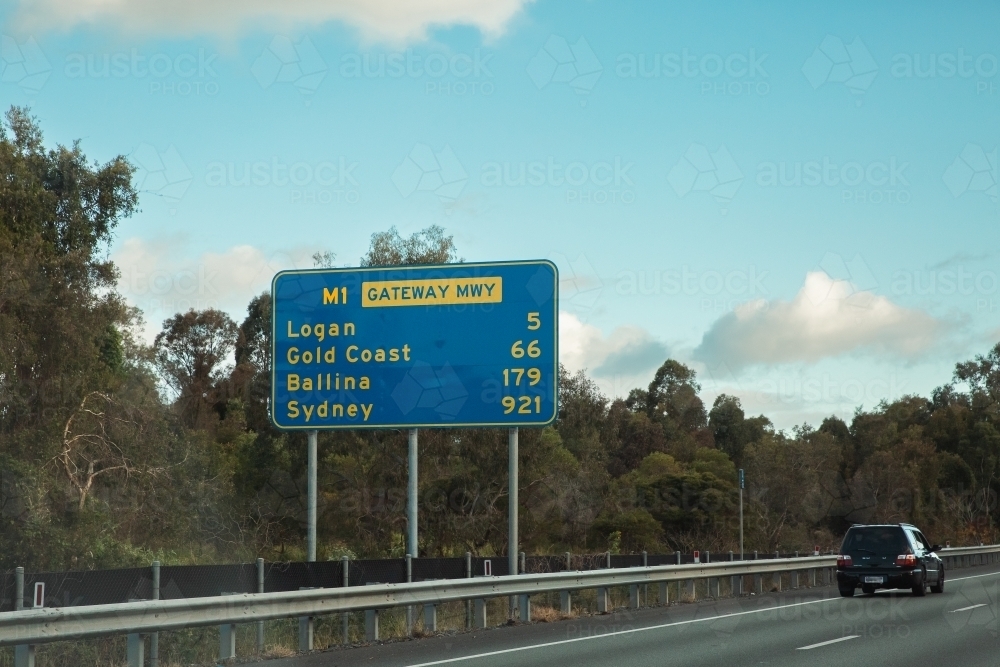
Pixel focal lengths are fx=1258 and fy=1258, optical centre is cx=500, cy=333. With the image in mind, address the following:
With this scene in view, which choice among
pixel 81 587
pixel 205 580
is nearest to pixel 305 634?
pixel 205 580

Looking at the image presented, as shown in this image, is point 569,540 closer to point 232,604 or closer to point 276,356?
point 276,356

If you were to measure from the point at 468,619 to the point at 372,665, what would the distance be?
20.7ft

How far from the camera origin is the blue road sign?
22062 millimetres

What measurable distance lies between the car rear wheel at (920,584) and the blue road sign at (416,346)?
901 centimetres

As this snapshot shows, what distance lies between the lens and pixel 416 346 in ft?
73.7

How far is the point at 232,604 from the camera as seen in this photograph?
43.5 ft

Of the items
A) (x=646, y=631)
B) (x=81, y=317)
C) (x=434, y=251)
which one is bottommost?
(x=646, y=631)

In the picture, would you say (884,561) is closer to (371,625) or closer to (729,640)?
(729,640)

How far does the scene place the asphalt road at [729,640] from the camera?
13617 mm

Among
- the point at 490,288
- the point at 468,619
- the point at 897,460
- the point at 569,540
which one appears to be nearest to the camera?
the point at 468,619

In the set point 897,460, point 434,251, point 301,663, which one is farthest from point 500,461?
point 897,460

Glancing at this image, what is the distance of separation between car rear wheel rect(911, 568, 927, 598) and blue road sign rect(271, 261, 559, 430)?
901cm

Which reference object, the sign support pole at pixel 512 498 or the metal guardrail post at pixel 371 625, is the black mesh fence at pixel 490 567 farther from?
the metal guardrail post at pixel 371 625

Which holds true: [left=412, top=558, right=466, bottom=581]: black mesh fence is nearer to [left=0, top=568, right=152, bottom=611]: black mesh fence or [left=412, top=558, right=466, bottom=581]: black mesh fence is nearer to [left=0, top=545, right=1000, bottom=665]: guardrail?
[left=0, top=545, right=1000, bottom=665]: guardrail
